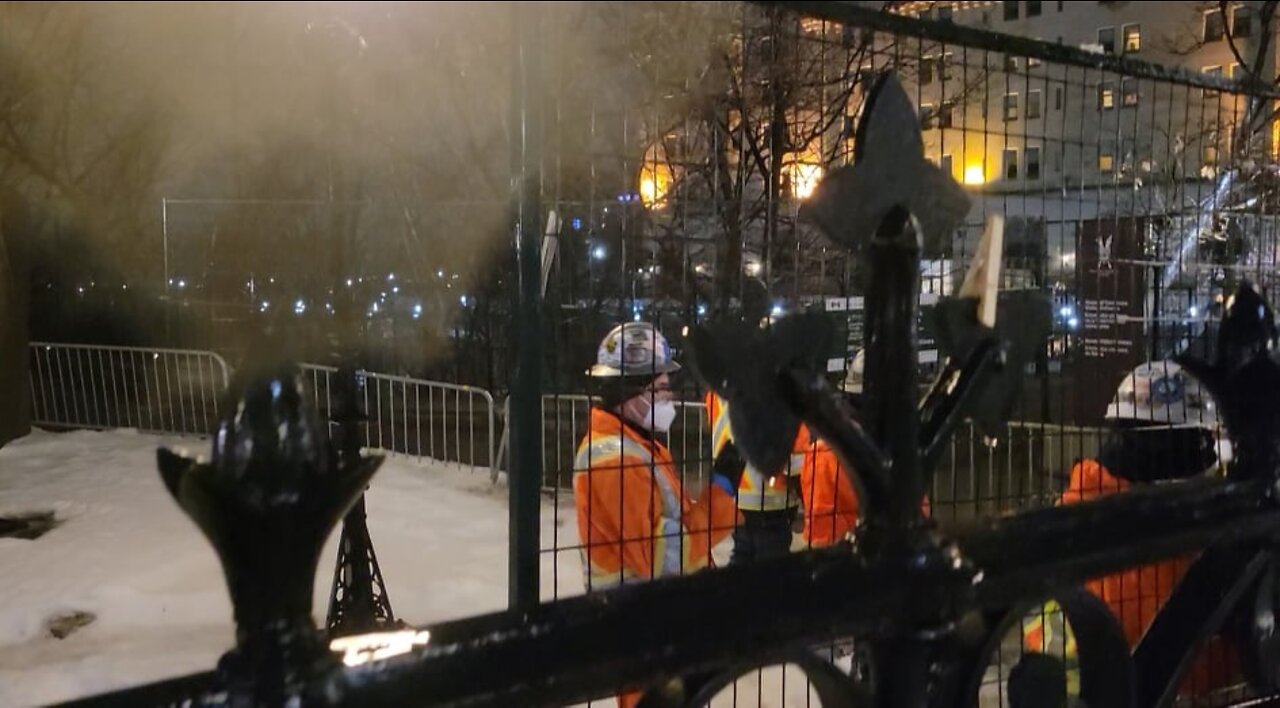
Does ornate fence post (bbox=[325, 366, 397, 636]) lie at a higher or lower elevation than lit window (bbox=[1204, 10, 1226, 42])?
lower

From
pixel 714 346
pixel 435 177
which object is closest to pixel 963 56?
pixel 714 346

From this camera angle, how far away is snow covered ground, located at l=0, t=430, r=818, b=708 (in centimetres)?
502

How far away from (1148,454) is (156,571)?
5.67 m

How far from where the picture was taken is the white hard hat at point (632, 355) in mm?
3195

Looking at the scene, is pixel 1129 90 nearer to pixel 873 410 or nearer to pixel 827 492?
pixel 827 492

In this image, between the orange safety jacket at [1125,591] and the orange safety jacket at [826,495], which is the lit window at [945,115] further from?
the orange safety jacket at [826,495]

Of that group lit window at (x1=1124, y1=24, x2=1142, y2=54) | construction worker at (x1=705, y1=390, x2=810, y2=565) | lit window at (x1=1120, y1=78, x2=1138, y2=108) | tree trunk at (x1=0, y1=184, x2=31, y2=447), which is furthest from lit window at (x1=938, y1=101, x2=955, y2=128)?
lit window at (x1=1124, y1=24, x2=1142, y2=54)

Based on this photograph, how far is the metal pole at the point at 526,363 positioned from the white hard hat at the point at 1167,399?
7.84 feet

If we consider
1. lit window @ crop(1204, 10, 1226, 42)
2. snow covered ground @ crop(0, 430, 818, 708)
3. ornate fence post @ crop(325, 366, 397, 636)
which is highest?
lit window @ crop(1204, 10, 1226, 42)

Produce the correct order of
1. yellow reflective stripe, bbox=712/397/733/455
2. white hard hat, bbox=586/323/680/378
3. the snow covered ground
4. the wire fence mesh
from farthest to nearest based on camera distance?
the snow covered ground
yellow reflective stripe, bbox=712/397/733/455
white hard hat, bbox=586/323/680/378
the wire fence mesh

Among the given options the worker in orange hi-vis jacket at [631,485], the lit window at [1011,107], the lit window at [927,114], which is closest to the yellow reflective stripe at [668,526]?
the worker in orange hi-vis jacket at [631,485]

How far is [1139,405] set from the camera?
3.68 metres

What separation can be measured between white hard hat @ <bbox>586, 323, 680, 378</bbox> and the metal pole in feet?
2.84

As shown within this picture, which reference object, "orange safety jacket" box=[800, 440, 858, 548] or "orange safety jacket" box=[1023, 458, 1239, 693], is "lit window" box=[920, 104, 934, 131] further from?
"orange safety jacket" box=[800, 440, 858, 548]
